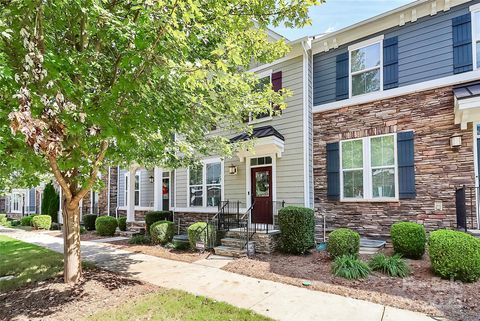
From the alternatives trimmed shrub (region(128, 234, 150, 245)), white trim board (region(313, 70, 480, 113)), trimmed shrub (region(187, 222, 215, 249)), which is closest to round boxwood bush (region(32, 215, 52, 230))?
trimmed shrub (region(128, 234, 150, 245))

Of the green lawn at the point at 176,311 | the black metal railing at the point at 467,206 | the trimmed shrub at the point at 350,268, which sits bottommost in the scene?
the green lawn at the point at 176,311

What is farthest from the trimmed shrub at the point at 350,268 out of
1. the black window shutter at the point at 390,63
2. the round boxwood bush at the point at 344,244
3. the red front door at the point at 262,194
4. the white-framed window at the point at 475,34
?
the white-framed window at the point at 475,34

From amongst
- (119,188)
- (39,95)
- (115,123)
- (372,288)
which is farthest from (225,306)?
(119,188)

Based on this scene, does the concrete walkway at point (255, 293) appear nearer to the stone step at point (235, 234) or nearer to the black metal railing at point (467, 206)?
the stone step at point (235, 234)

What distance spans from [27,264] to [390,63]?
12.0 metres

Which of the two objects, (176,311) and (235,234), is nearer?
(176,311)

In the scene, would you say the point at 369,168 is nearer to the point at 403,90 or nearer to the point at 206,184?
the point at 403,90

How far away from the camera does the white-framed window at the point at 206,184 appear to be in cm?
1238

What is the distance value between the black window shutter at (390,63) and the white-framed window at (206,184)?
21.6 feet

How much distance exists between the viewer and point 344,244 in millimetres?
7309

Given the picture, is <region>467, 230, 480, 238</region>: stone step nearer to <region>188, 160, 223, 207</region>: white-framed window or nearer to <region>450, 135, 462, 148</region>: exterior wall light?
<region>450, 135, 462, 148</region>: exterior wall light

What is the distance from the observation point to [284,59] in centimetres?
1052

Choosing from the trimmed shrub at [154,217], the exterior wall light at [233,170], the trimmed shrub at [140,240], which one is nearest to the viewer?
the exterior wall light at [233,170]

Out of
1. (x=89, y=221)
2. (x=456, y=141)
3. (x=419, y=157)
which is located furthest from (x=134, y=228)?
(x=456, y=141)
